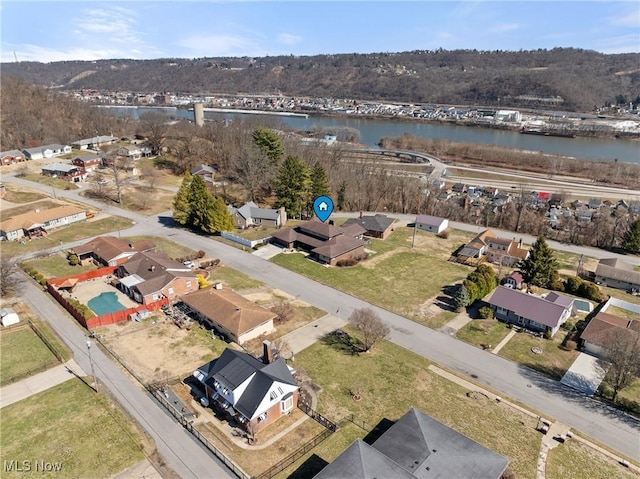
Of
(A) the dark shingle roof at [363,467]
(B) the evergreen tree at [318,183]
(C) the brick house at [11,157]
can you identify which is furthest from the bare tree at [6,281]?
(C) the brick house at [11,157]

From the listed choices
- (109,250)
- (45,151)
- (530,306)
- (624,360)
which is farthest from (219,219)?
(45,151)

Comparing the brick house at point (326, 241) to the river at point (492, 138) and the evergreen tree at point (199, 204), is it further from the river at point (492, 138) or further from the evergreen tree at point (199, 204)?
the river at point (492, 138)

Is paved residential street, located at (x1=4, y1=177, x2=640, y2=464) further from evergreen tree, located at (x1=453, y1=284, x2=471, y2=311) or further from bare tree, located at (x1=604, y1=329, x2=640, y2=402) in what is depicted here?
evergreen tree, located at (x1=453, y1=284, x2=471, y2=311)

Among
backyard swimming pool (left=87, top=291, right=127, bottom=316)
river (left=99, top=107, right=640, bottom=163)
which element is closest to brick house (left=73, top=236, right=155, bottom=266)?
backyard swimming pool (left=87, top=291, right=127, bottom=316)

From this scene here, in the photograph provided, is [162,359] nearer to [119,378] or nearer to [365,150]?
[119,378]

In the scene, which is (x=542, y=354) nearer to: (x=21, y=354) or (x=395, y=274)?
(x=395, y=274)

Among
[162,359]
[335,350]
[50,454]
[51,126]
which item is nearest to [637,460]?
[335,350]

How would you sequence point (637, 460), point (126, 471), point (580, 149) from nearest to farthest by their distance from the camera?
1. point (126, 471)
2. point (637, 460)
3. point (580, 149)
